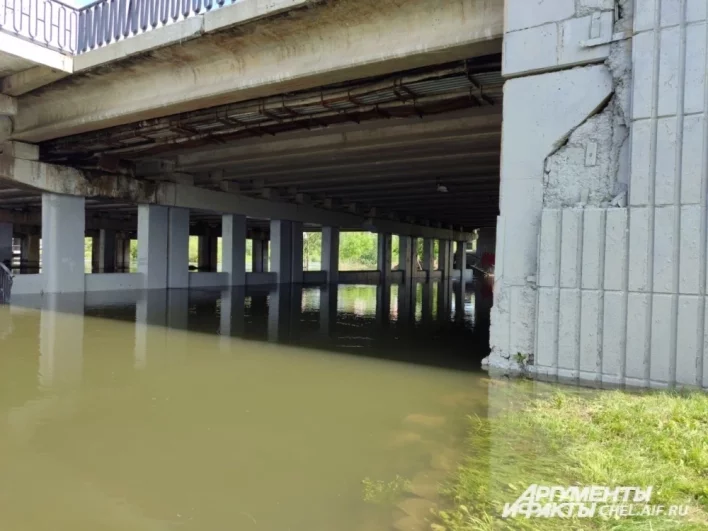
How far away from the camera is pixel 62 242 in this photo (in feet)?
54.6

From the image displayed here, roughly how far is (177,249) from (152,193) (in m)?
3.08

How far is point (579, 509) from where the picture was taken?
2861 millimetres

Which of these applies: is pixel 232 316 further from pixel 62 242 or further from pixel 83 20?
pixel 62 242

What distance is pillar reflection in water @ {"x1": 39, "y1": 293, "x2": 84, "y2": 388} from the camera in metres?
6.02

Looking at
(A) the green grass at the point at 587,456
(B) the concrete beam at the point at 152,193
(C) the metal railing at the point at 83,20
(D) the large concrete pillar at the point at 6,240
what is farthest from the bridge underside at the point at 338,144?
(D) the large concrete pillar at the point at 6,240

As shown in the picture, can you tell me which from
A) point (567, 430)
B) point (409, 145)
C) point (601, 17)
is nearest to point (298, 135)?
point (409, 145)

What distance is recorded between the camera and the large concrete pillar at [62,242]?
1634 centimetres

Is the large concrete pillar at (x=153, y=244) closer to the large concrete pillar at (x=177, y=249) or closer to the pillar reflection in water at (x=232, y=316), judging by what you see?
the large concrete pillar at (x=177, y=249)

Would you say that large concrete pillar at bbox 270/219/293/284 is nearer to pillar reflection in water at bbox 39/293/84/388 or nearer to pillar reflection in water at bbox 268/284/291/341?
pillar reflection in water at bbox 268/284/291/341

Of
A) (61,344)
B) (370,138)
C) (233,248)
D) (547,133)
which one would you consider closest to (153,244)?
(233,248)

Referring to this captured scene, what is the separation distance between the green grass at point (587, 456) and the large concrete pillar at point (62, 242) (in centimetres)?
1629

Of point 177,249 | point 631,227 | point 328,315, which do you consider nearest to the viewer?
point 631,227

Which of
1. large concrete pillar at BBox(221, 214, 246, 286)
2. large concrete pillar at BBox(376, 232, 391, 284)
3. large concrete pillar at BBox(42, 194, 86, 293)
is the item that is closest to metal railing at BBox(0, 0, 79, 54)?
large concrete pillar at BBox(42, 194, 86, 293)

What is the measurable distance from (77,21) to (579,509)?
1303 cm
